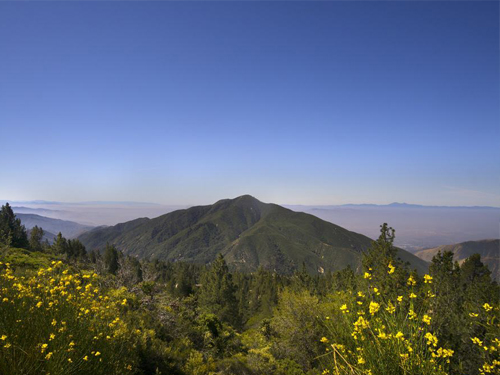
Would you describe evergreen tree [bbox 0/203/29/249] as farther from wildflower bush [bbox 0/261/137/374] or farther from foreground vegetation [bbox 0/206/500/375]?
wildflower bush [bbox 0/261/137/374]

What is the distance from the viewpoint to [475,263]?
3503 cm

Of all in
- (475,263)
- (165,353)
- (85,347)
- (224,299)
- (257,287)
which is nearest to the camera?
(85,347)

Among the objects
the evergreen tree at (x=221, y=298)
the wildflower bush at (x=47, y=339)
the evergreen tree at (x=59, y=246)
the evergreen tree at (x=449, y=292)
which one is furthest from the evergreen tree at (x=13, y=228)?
the evergreen tree at (x=449, y=292)

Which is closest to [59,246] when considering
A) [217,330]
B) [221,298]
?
[221,298]

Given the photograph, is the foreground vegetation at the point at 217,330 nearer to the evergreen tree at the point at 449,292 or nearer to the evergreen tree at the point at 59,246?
the evergreen tree at the point at 449,292

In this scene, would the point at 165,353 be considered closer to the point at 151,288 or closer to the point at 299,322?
the point at 151,288

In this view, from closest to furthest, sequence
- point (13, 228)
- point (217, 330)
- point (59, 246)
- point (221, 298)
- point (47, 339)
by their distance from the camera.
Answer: point (47, 339)
point (217, 330)
point (221, 298)
point (59, 246)
point (13, 228)

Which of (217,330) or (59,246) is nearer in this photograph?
(217,330)

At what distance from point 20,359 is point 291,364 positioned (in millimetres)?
15133

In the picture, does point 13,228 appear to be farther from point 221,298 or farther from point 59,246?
point 221,298

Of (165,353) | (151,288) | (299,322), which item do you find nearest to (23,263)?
(151,288)

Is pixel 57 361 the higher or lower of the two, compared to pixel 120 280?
higher

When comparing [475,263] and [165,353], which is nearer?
[165,353]

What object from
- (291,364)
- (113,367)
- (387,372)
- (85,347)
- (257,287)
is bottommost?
(257,287)
